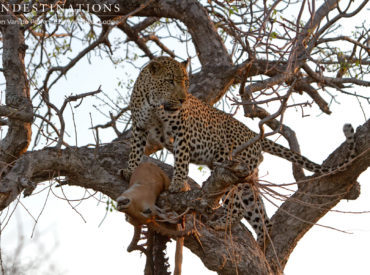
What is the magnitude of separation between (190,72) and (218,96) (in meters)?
0.64

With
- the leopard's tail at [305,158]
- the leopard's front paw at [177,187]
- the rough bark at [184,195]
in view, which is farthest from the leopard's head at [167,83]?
the leopard's tail at [305,158]

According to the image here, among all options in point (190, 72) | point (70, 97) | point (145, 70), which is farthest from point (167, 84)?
point (70, 97)

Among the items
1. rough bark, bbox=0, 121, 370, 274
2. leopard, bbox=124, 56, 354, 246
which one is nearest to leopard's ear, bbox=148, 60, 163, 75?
leopard, bbox=124, 56, 354, 246

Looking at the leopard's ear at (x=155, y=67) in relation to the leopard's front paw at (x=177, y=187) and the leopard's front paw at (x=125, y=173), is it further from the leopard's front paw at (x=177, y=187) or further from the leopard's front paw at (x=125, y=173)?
the leopard's front paw at (x=177, y=187)

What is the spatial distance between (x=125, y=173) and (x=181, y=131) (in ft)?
2.85

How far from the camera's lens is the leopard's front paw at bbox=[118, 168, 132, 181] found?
23.1 ft

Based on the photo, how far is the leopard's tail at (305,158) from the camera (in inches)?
267

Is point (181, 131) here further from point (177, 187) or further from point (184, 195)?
point (184, 195)

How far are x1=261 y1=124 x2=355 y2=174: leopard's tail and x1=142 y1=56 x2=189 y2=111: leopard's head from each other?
1.56 meters

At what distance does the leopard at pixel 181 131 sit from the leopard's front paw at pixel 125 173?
23 millimetres

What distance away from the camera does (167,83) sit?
7488mm

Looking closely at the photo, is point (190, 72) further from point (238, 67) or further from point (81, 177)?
point (81, 177)

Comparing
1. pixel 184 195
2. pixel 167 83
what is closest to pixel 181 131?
pixel 167 83

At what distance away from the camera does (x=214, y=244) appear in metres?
6.67
